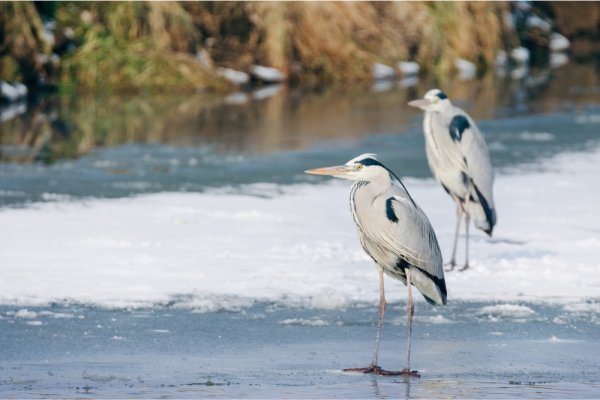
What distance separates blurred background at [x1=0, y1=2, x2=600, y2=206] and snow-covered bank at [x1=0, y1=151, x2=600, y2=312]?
3.53ft

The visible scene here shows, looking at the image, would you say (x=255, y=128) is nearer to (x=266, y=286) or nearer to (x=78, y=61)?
(x=78, y=61)

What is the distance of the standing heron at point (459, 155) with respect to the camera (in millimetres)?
5945

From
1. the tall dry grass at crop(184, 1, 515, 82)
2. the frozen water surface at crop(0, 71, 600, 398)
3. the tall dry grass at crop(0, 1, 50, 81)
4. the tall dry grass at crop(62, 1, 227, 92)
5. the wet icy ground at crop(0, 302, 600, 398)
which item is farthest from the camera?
the tall dry grass at crop(184, 1, 515, 82)

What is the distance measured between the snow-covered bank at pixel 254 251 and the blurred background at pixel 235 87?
1076mm

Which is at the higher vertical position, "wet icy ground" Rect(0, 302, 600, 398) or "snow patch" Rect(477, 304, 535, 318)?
"snow patch" Rect(477, 304, 535, 318)

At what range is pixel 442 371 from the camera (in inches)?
148

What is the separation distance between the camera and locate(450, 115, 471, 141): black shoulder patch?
5957 mm

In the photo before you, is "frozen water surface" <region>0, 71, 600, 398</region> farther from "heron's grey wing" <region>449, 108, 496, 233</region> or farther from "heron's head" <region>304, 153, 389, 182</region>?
"heron's head" <region>304, 153, 389, 182</region>

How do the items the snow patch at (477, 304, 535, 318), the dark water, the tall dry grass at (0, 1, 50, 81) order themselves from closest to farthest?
the snow patch at (477, 304, 535, 318)
the dark water
the tall dry grass at (0, 1, 50, 81)

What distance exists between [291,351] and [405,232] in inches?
31.1

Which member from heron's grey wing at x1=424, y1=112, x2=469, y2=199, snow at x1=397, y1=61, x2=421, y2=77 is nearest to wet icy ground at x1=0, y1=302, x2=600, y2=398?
heron's grey wing at x1=424, y1=112, x2=469, y2=199

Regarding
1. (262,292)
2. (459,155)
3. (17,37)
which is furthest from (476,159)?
(17,37)

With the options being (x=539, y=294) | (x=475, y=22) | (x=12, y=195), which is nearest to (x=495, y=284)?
(x=539, y=294)

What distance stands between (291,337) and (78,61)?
46.9 ft
